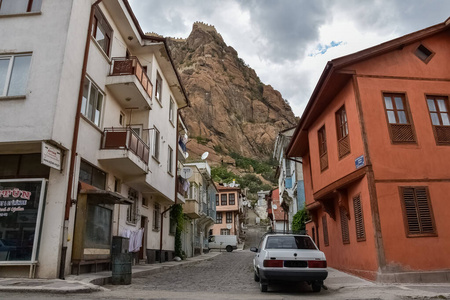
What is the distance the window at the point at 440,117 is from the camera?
38.4 feet

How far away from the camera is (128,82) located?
554 inches

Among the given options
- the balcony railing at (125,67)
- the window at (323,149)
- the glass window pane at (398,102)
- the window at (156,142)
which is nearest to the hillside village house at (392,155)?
the glass window pane at (398,102)

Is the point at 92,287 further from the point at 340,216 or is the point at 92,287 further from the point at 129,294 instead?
the point at 340,216

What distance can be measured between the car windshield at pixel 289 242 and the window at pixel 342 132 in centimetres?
412

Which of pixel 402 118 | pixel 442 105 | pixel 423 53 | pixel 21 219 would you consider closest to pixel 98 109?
pixel 21 219

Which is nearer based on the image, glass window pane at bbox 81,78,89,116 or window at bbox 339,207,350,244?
glass window pane at bbox 81,78,89,116

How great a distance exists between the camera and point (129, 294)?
827 centimetres

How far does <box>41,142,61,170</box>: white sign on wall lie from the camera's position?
9648 millimetres

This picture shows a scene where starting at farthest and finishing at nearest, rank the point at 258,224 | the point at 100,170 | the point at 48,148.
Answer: the point at 258,224 → the point at 100,170 → the point at 48,148

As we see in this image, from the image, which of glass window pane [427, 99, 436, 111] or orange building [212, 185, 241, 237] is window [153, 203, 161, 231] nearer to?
glass window pane [427, 99, 436, 111]

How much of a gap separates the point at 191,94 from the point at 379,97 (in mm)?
92665

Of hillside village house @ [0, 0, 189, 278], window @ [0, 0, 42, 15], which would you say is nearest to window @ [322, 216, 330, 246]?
hillside village house @ [0, 0, 189, 278]

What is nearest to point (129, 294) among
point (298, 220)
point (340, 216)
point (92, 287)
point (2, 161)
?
point (92, 287)

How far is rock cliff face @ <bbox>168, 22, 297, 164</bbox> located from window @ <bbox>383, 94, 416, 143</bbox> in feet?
254
